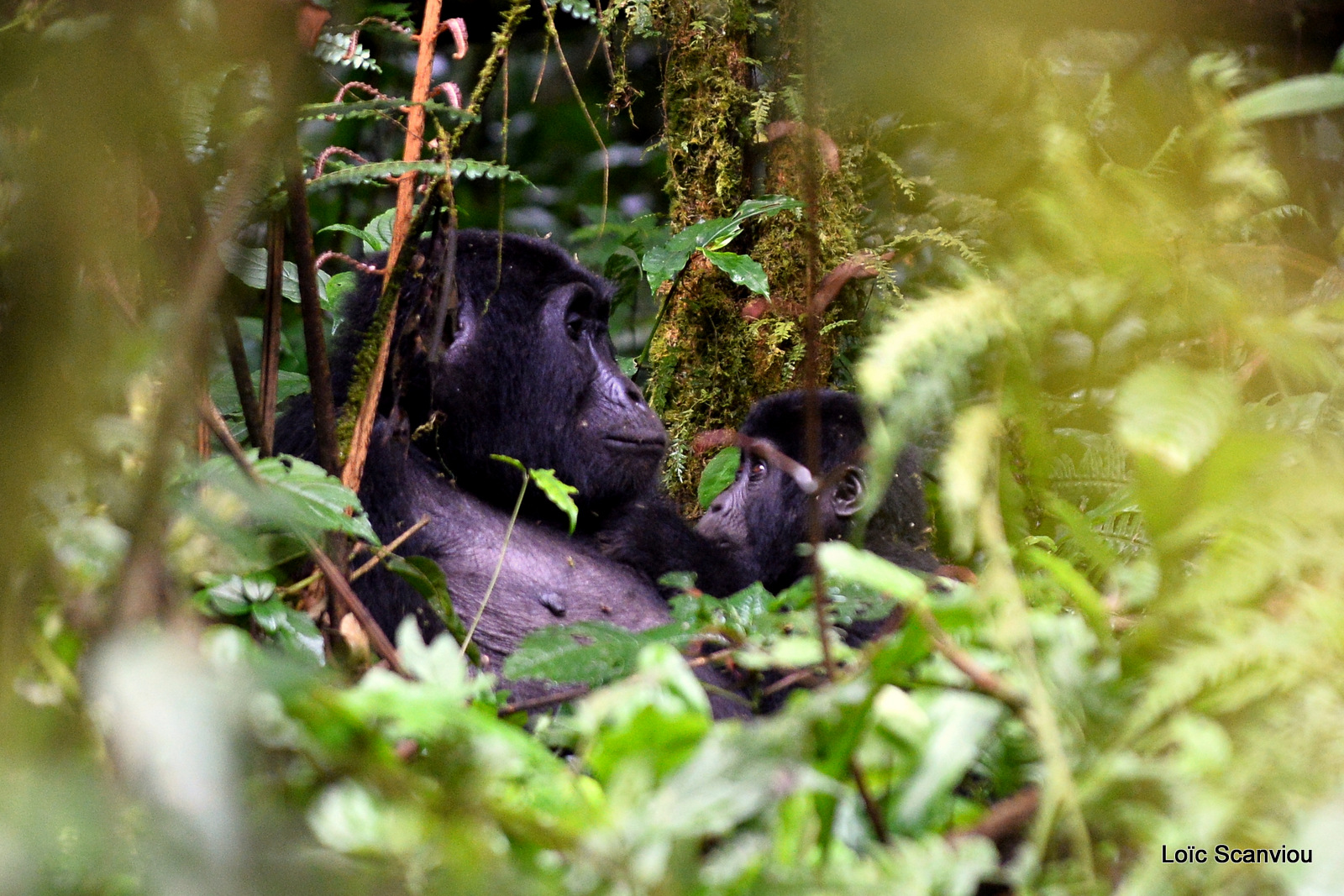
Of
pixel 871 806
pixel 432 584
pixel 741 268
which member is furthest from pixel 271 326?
pixel 741 268

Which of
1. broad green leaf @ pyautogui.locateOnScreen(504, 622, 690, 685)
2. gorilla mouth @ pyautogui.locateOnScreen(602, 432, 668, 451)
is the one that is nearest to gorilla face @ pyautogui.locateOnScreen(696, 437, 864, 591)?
gorilla mouth @ pyautogui.locateOnScreen(602, 432, 668, 451)

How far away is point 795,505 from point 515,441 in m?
0.73

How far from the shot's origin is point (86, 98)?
2.41ft

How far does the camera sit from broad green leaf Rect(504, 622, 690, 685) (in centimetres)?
108

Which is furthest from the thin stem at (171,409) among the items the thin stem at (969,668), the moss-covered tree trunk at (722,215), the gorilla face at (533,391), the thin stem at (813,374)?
the moss-covered tree trunk at (722,215)

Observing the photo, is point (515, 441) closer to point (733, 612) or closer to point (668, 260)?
point (668, 260)

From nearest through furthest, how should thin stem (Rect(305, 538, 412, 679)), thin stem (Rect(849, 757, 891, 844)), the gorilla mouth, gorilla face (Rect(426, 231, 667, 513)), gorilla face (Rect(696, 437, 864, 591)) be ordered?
thin stem (Rect(849, 757, 891, 844)) < thin stem (Rect(305, 538, 412, 679)) < gorilla face (Rect(426, 231, 667, 513)) < the gorilla mouth < gorilla face (Rect(696, 437, 864, 591))

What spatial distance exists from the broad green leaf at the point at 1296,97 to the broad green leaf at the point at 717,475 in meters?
2.01

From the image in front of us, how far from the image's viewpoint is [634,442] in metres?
2.41

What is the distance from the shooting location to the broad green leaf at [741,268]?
2.56m

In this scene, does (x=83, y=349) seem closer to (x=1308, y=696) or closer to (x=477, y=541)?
(x=1308, y=696)

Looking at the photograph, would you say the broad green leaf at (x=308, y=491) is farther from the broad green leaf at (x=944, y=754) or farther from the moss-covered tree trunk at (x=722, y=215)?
the moss-covered tree trunk at (x=722, y=215)

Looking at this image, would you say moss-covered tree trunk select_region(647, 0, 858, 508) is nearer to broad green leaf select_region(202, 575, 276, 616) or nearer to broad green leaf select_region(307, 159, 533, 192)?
broad green leaf select_region(307, 159, 533, 192)

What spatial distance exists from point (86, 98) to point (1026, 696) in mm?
768
